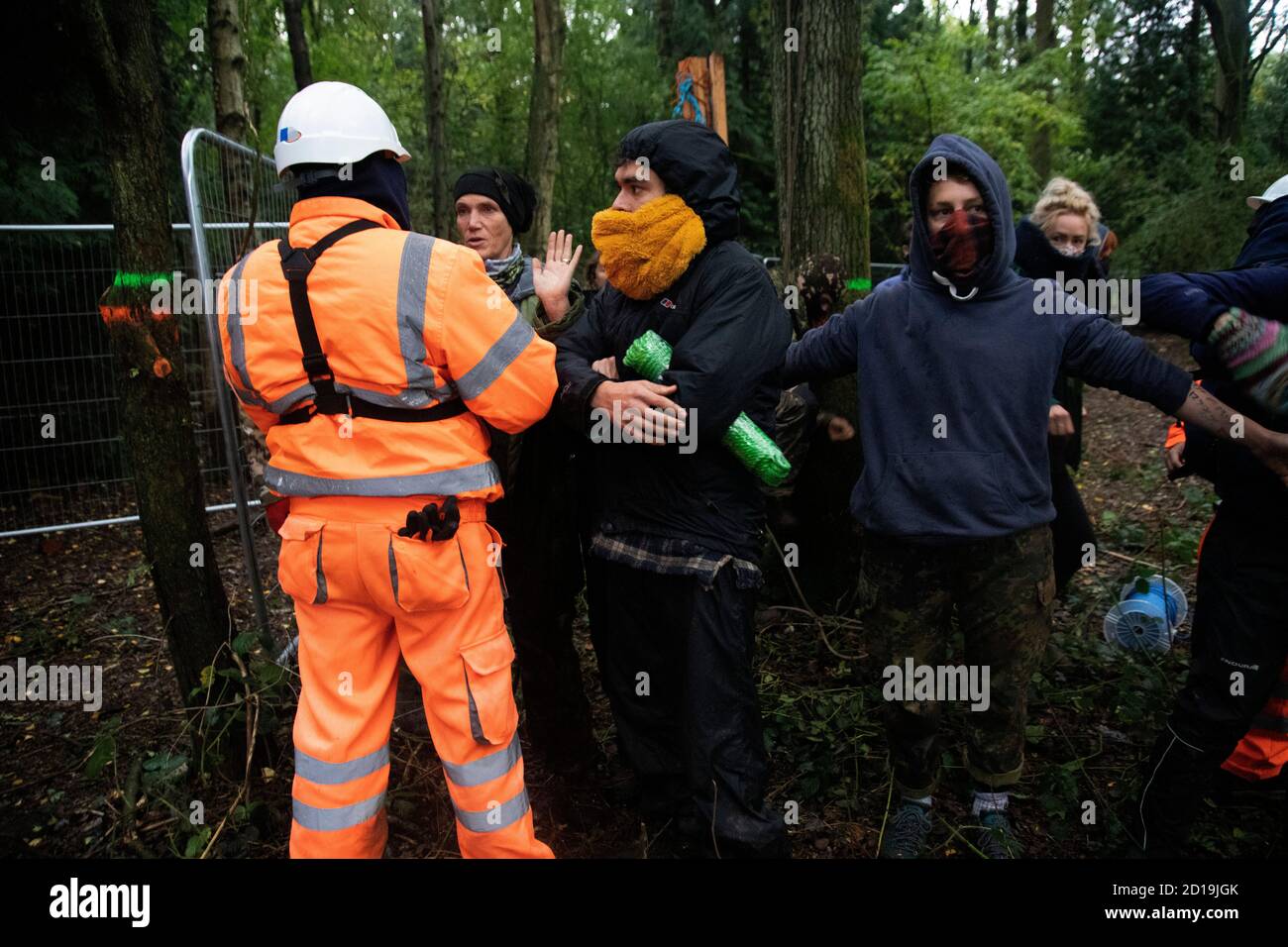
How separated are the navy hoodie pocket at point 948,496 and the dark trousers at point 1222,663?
0.75 metres

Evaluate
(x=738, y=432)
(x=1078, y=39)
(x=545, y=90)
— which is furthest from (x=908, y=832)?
(x=1078, y=39)

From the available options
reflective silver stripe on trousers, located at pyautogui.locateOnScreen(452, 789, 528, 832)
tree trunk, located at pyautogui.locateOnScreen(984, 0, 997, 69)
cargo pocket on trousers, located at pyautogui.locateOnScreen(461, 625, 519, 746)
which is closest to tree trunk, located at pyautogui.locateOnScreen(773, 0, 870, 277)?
cargo pocket on trousers, located at pyautogui.locateOnScreen(461, 625, 519, 746)

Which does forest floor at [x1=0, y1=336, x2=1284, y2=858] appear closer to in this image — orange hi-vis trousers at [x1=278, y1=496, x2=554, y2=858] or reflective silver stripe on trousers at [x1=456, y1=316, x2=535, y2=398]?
orange hi-vis trousers at [x1=278, y1=496, x2=554, y2=858]

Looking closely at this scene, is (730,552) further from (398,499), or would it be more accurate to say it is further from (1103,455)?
(1103,455)

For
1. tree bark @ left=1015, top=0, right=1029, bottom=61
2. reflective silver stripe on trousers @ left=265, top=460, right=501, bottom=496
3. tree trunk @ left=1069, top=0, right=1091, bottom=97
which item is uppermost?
tree bark @ left=1015, top=0, right=1029, bottom=61

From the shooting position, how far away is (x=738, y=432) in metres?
2.50

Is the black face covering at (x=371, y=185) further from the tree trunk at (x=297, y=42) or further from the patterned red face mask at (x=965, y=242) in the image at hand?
the tree trunk at (x=297, y=42)

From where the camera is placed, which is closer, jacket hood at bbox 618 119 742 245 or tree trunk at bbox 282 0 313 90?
jacket hood at bbox 618 119 742 245

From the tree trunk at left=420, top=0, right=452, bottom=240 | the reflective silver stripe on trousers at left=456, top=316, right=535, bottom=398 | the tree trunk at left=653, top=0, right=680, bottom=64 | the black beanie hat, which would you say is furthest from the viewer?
the tree trunk at left=653, top=0, right=680, bottom=64

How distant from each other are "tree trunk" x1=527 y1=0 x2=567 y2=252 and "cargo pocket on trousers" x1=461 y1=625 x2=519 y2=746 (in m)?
10.7

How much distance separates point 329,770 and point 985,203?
2.49m

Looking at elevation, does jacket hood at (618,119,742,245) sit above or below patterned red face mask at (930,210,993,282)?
above

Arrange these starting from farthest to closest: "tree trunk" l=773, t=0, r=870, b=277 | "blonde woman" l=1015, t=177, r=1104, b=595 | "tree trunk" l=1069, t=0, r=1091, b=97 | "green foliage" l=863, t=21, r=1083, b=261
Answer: "tree trunk" l=1069, t=0, r=1091, b=97 → "green foliage" l=863, t=21, r=1083, b=261 → "tree trunk" l=773, t=0, r=870, b=277 → "blonde woman" l=1015, t=177, r=1104, b=595

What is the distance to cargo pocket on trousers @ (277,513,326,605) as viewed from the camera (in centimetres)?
217
